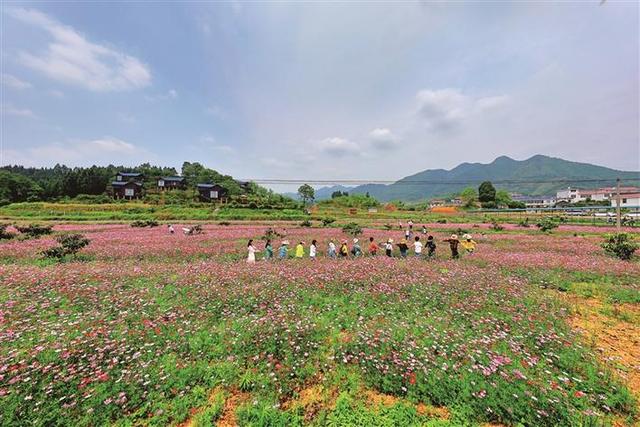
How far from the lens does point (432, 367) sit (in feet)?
19.8

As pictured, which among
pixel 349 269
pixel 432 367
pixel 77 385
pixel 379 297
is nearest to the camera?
pixel 77 385

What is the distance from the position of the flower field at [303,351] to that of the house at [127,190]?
86.0 m

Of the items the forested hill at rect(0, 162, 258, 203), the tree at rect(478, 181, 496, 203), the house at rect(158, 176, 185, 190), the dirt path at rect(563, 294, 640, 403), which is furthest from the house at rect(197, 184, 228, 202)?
the tree at rect(478, 181, 496, 203)

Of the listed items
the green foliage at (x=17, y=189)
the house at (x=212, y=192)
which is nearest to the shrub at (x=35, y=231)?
the house at (x=212, y=192)

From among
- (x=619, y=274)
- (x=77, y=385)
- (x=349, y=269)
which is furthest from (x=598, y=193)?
(x=77, y=385)

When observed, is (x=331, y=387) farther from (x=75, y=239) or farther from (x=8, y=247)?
(x=8, y=247)

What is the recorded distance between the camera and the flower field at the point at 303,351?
4.91m

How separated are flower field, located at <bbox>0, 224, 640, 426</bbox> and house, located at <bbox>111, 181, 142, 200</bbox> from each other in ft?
282

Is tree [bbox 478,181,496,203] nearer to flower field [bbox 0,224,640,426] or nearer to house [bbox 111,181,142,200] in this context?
flower field [bbox 0,224,640,426]

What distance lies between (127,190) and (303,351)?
3904 inches

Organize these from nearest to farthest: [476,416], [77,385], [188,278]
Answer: [476,416]
[77,385]
[188,278]

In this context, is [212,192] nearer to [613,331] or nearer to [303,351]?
[303,351]

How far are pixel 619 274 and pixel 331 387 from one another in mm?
16964

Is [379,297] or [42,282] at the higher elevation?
[42,282]
